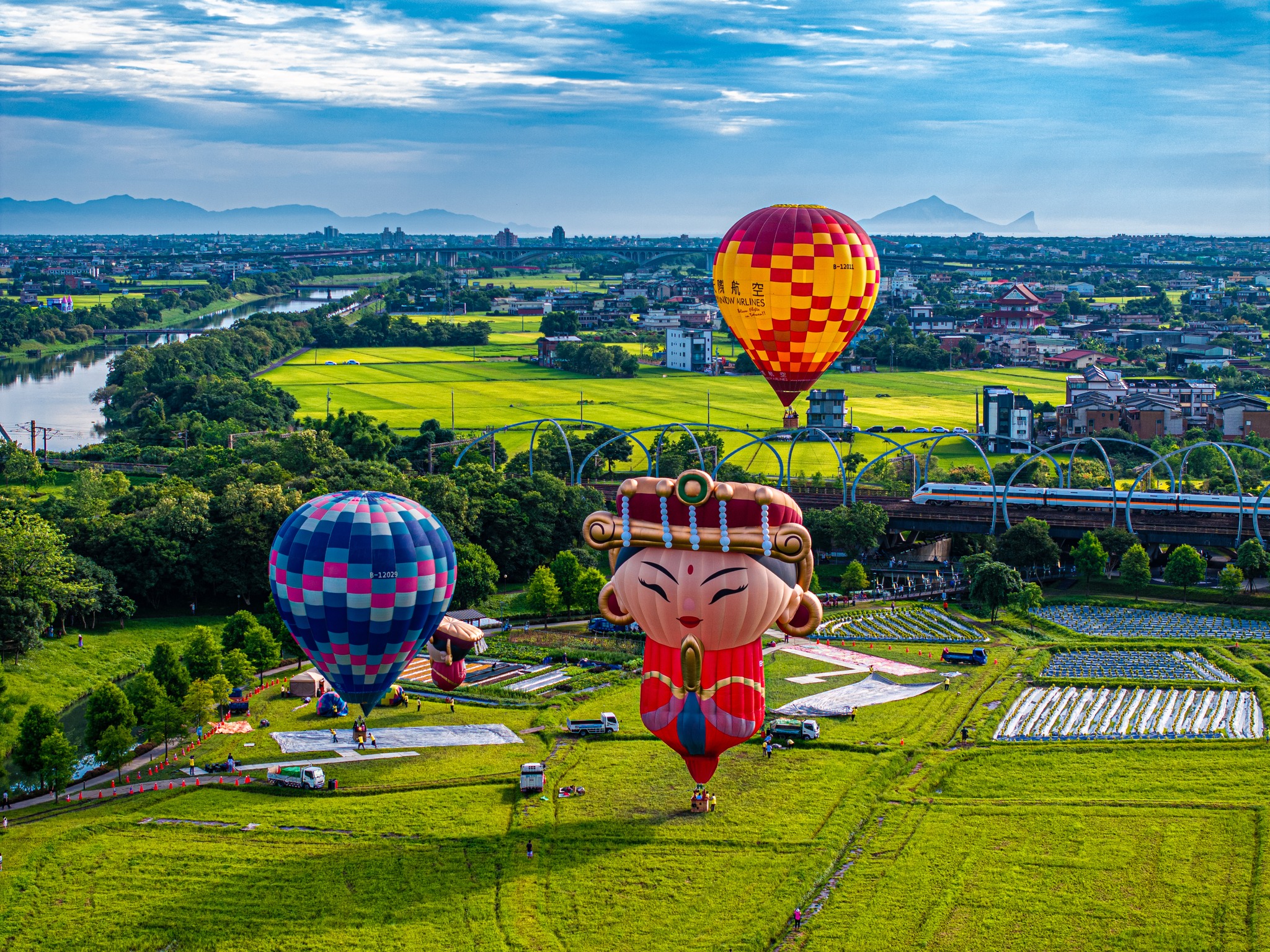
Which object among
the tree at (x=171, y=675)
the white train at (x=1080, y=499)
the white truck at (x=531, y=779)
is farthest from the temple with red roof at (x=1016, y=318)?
the white truck at (x=531, y=779)

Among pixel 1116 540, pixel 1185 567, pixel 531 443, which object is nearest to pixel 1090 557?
pixel 1116 540

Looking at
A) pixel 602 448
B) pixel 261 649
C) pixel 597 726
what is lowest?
pixel 597 726

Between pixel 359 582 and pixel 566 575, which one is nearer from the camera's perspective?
pixel 359 582

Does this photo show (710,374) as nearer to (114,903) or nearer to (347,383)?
(347,383)

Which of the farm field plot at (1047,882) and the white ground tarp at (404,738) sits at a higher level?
the farm field plot at (1047,882)

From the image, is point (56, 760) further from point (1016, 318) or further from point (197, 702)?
point (1016, 318)

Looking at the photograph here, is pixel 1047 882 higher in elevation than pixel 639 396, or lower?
lower

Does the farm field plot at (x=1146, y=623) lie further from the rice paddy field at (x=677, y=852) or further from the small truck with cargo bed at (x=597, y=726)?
the small truck with cargo bed at (x=597, y=726)
